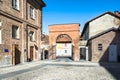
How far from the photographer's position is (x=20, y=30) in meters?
17.0

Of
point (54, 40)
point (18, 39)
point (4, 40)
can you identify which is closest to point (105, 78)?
point (4, 40)

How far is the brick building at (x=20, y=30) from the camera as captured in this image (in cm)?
1402

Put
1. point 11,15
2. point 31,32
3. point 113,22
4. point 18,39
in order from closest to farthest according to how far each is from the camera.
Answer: point 11,15
point 18,39
point 31,32
point 113,22

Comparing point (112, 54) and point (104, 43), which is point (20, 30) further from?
point (112, 54)

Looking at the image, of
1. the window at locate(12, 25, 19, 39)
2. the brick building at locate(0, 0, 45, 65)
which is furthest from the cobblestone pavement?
the window at locate(12, 25, 19, 39)

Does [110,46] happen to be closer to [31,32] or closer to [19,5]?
[31,32]

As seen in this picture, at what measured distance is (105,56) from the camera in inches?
779

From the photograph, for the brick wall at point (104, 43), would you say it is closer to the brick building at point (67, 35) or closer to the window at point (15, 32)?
the brick building at point (67, 35)

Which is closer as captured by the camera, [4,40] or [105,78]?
[105,78]

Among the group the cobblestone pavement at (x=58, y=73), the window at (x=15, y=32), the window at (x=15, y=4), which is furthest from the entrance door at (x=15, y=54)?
the window at (x=15, y=4)

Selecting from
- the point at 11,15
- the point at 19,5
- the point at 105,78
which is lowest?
the point at 105,78

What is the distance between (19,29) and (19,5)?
9.40 ft

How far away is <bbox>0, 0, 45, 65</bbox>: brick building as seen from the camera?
14016mm

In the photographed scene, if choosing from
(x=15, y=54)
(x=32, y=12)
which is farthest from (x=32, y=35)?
Answer: (x=15, y=54)
